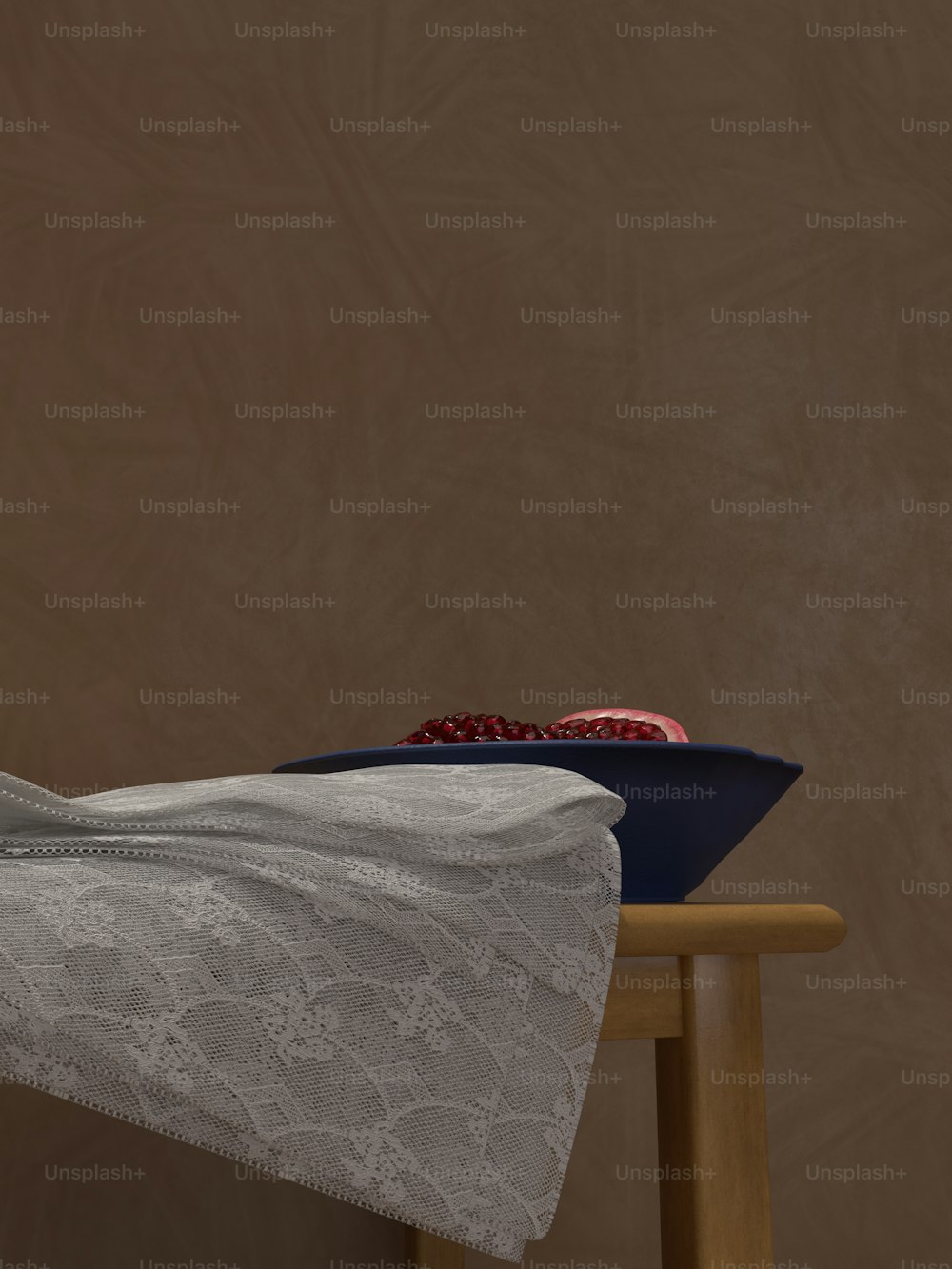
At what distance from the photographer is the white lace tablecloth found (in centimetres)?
56

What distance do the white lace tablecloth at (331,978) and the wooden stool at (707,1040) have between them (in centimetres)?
8

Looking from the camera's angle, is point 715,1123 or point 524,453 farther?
point 524,453

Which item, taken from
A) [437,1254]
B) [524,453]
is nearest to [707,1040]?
[437,1254]

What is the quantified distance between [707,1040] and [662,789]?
0.16m

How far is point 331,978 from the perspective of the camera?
594 mm

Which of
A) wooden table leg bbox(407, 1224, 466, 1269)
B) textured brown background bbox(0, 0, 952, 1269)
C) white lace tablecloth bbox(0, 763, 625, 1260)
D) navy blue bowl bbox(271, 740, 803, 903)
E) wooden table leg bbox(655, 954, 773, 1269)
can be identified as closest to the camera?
white lace tablecloth bbox(0, 763, 625, 1260)

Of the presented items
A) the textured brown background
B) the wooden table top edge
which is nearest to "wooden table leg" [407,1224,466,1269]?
the textured brown background

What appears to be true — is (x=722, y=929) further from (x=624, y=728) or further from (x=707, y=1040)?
(x=624, y=728)

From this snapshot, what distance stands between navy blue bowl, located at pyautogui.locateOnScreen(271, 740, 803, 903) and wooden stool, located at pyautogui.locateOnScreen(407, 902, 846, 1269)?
0.07 m

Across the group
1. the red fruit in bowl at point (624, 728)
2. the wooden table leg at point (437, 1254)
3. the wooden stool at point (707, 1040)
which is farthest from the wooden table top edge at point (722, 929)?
the wooden table leg at point (437, 1254)

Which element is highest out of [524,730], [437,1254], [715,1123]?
[524,730]

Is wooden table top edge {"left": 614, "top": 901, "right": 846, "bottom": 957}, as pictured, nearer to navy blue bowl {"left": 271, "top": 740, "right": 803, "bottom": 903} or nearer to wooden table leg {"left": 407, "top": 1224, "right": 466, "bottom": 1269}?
navy blue bowl {"left": 271, "top": 740, "right": 803, "bottom": 903}

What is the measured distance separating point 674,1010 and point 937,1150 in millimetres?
938

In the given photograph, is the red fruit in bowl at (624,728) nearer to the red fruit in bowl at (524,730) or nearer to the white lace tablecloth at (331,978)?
the red fruit in bowl at (524,730)
